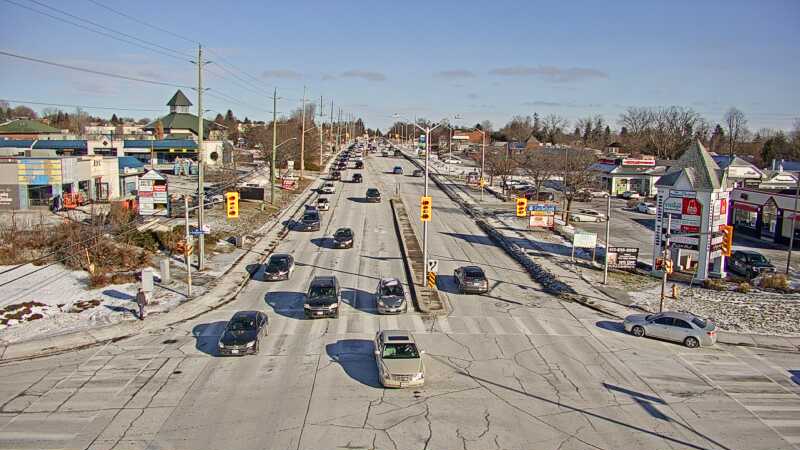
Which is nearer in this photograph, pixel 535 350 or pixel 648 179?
pixel 535 350

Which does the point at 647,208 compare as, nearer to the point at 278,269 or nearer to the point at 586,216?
the point at 586,216

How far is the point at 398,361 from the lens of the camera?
881 inches

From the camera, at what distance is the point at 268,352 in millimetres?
25828

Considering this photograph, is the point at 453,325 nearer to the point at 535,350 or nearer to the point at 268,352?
the point at 535,350

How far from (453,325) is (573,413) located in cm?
1028

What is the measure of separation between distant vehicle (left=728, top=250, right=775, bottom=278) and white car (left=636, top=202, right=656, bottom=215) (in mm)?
29574

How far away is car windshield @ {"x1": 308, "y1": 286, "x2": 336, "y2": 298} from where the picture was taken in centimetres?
3147

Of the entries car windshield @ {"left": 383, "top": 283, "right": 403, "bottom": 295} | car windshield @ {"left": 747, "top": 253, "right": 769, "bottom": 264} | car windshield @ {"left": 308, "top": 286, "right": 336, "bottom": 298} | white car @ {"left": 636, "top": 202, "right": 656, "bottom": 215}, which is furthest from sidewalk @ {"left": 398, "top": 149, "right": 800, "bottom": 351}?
white car @ {"left": 636, "top": 202, "right": 656, "bottom": 215}

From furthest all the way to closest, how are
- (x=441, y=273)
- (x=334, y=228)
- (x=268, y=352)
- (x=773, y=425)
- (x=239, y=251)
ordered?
(x=334, y=228) < (x=239, y=251) < (x=441, y=273) < (x=268, y=352) < (x=773, y=425)

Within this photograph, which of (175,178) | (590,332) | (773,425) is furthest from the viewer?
(175,178)

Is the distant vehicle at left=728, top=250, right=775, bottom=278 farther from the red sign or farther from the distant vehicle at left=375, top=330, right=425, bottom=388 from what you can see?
the distant vehicle at left=375, top=330, right=425, bottom=388

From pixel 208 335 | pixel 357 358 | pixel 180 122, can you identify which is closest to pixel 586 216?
pixel 357 358

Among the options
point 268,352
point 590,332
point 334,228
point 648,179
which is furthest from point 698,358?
point 648,179

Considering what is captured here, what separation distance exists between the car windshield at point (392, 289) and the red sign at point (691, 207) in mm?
20451
